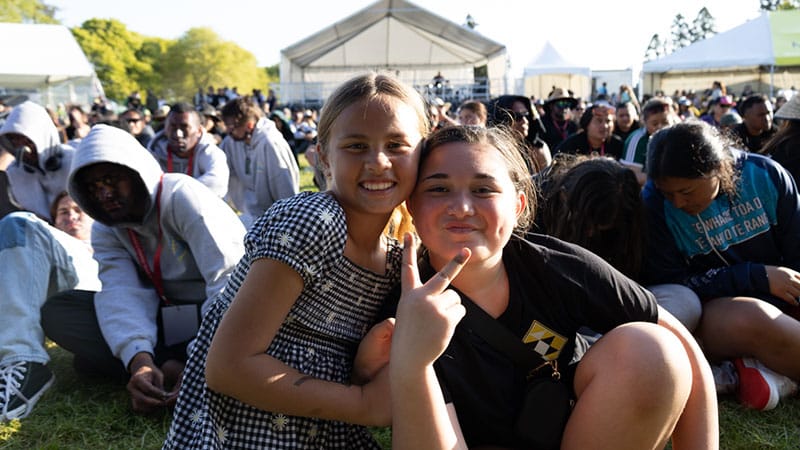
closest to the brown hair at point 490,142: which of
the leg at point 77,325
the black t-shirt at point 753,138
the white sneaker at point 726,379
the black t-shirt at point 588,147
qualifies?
the white sneaker at point 726,379

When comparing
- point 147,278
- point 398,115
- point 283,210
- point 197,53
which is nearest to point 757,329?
point 398,115

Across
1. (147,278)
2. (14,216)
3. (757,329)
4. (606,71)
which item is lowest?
(757,329)

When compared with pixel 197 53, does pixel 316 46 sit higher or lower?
lower

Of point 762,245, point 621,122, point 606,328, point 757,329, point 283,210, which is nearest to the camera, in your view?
point 283,210

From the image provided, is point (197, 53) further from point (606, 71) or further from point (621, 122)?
point (621, 122)

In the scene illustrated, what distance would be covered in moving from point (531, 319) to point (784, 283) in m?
1.64

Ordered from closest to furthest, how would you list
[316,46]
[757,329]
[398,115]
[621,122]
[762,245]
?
[398,115]
[757,329]
[762,245]
[621,122]
[316,46]

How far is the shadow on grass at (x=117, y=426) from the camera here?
2535 mm

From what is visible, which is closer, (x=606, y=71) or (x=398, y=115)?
(x=398, y=115)

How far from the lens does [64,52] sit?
29828mm

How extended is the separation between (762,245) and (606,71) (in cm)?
3275

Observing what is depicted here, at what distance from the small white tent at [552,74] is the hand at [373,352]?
25.5 meters

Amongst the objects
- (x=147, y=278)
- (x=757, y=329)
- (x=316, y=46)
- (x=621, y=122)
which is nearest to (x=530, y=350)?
(x=757, y=329)

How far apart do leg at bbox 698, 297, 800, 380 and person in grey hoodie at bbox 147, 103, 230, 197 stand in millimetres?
4285
